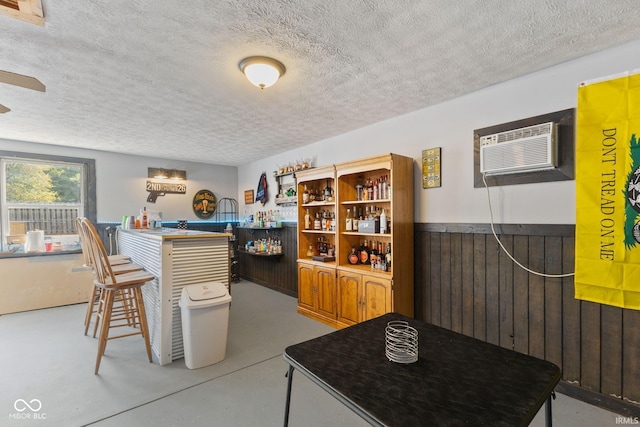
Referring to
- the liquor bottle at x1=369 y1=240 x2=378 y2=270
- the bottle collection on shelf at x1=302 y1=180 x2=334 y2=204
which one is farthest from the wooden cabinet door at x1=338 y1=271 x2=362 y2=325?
the bottle collection on shelf at x1=302 y1=180 x2=334 y2=204

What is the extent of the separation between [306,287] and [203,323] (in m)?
1.67

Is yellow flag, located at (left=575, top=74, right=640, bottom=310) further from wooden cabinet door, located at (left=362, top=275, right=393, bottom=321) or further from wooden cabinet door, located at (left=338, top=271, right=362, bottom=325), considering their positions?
wooden cabinet door, located at (left=338, top=271, right=362, bottom=325)

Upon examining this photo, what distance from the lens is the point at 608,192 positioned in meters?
2.01

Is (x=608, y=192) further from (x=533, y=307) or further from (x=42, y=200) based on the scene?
(x=42, y=200)

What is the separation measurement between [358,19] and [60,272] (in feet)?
17.7

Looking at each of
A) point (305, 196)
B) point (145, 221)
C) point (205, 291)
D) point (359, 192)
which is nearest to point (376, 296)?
point (359, 192)

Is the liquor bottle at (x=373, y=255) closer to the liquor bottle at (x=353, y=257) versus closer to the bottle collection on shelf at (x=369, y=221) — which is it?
the liquor bottle at (x=353, y=257)

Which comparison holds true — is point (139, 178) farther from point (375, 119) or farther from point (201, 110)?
point (375, 119)

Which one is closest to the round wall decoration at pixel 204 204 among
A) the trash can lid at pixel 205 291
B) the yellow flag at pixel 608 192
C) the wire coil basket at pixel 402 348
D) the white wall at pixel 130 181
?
the white wall at pixel 130 181

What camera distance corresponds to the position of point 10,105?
3000 millimetres

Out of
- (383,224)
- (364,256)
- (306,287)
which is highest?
(383,224)

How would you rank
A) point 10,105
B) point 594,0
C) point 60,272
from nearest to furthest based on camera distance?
point 594,0 → point 10,105 → point 60,272

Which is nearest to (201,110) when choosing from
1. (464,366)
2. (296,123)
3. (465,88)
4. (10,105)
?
(296,123)

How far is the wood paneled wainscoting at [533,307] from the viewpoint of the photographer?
80.4 inches
